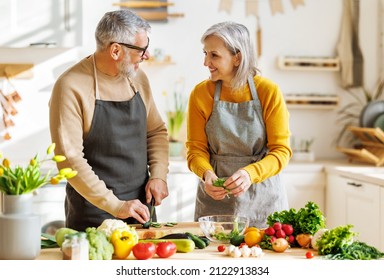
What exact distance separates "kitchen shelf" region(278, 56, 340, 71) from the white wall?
8cm

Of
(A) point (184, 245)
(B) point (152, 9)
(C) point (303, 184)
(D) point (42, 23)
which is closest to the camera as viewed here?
(A) point (184, 245)

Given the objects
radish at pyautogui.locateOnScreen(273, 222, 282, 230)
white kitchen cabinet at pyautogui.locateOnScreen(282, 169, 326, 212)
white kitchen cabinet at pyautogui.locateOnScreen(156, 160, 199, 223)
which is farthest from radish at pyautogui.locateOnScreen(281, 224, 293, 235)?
white kitchen cabinet at pyautogui.locateOnScreen(282, 169, 326, 212)

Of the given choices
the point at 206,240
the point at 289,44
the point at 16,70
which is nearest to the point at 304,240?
the point at 206,240

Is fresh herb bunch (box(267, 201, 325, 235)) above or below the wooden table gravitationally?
above

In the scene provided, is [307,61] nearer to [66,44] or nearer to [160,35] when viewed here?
[160,35]

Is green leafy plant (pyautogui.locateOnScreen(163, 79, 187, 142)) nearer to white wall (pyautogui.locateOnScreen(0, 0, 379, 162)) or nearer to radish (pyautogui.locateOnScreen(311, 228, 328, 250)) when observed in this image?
white wall (pyautogui.locateOnScreen(0, 0, 379, 162))

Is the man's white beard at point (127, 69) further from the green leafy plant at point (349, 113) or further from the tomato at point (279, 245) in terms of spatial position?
the green leafy plant at point (349, 113)

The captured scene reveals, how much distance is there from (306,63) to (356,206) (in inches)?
51.5

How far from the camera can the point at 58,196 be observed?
461cm

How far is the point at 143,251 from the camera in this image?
2135 mm

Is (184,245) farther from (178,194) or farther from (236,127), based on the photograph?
(178,194)

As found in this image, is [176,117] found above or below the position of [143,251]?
above

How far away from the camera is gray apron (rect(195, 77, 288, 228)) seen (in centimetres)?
301
